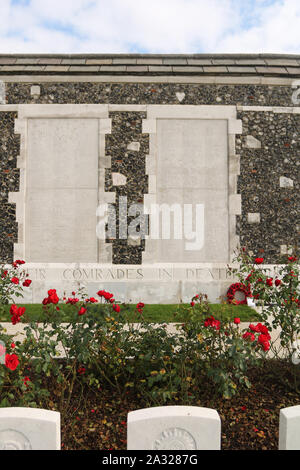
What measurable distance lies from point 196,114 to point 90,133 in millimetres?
2112

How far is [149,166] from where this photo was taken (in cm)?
706

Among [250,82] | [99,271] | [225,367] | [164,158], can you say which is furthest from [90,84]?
[225,367]

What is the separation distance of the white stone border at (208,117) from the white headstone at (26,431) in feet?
17.1

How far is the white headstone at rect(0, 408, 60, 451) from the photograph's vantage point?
1.87 m

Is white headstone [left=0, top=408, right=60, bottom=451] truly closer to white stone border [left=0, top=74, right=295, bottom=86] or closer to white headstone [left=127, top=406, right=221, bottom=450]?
white headstone [left=127, top=406, right=221, bottom=450]

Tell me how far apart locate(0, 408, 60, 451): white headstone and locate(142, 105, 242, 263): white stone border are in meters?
5.21

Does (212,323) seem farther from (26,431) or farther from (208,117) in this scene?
(208,117)

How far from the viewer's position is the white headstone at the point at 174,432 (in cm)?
188

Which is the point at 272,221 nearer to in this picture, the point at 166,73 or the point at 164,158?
the point at 164,158

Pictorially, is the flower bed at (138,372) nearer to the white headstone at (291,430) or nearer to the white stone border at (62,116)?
the white headstone at (291,430)
